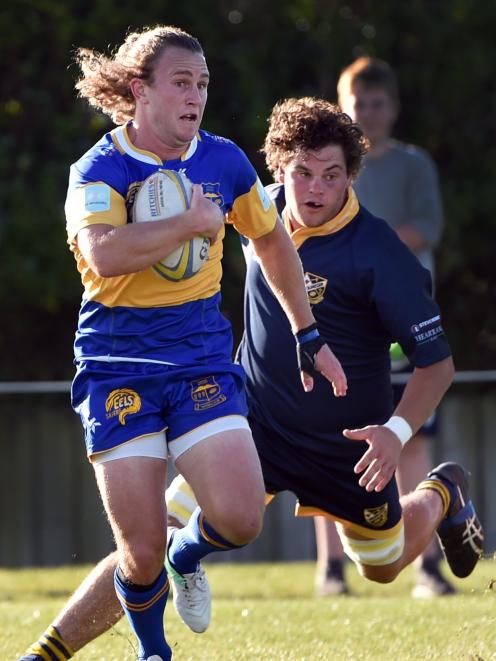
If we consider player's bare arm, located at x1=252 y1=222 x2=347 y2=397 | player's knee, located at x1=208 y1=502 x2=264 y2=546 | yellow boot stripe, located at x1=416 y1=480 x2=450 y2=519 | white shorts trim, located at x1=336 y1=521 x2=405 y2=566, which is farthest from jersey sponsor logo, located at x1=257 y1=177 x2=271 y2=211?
yellow boot stripe, located at x1=416 y1=480 x2=450 y2=519

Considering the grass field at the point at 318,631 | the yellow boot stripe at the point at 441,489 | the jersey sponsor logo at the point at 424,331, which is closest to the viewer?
the jersey sponsor logo at the point at 424,331

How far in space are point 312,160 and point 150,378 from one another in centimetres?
140

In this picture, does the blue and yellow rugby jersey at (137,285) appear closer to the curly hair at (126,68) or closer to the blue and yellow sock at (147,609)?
the curly hair at (126,68)

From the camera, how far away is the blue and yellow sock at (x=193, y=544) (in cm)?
480

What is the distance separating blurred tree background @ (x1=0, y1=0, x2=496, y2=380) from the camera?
991 cm

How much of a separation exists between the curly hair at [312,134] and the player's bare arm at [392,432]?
37.4 inches

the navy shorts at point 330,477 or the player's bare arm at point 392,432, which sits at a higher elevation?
the player's bare arm at point 392,432

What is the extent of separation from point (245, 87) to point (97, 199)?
225 inches

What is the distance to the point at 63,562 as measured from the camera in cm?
1095

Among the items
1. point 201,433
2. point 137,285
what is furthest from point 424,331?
point 137,285

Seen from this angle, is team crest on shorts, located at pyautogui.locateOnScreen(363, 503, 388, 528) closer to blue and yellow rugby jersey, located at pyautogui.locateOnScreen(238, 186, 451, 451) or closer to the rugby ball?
blue and yellow rugby jersey, located at pyautogui.locateOnScreen(238, 186, 451, 451)

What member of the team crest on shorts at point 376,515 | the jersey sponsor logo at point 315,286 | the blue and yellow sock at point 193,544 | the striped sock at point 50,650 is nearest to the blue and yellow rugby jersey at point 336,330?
the jersey sponsor logo at point 315,286

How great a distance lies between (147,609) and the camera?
4.67 metres

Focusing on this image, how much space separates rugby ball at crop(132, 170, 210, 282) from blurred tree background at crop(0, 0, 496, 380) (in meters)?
5.18
